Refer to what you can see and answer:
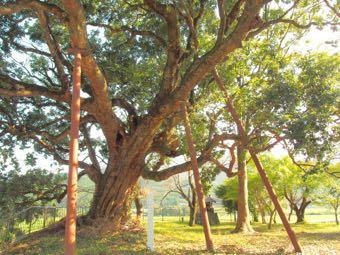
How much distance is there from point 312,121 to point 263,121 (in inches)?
59.1

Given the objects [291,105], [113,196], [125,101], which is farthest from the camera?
[125,101]

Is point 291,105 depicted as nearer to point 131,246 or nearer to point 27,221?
point 131,246

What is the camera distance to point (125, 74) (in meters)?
12.4

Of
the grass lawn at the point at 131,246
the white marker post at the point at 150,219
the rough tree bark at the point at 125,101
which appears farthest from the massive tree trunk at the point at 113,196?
the white marker post at the point at 150,219

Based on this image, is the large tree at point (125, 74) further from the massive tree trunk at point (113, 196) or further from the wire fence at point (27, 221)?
the wire fence at point (27, 221)

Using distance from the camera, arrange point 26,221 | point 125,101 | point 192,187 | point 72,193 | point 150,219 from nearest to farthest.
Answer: point 72,193 < point 150,219 < point 125,101 < point 26,221 < point 192,187

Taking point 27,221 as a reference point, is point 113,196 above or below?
above

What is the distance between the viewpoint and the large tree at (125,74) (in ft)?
31.4

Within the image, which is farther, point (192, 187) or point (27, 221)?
point (192, 187)

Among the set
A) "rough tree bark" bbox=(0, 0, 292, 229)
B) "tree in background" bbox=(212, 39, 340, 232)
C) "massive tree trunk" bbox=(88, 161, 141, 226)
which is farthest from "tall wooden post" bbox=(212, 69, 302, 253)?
"massive tree trunk" bbox=(88, 161, 141, 226)

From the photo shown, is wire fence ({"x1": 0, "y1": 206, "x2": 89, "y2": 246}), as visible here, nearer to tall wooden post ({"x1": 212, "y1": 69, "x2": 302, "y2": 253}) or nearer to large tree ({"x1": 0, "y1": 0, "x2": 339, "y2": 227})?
large tree ({"x1": 0, "y1": 0, "x2": 339, "y2": 227})

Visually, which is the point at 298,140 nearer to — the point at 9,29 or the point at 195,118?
the point at 195,118

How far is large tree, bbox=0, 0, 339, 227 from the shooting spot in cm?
956

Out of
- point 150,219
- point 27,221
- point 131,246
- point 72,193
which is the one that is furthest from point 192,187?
point 72,193
